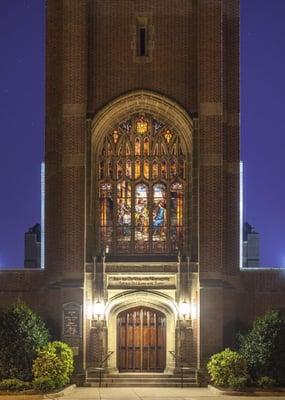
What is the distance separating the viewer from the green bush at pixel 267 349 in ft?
127

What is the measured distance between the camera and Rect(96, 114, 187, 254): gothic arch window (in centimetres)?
4372

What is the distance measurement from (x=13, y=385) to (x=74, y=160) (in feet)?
32.6

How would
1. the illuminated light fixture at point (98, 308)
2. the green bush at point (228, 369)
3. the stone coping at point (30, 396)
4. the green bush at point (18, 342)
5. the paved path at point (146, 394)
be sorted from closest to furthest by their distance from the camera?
1. the stone coping at point (30, 396)
2. the paved path at point (146, 394)
3. the green bush at point (228, 369)
4. the green bush at point (18, 342)
5. the illuminated light fixture at point (98, 308)

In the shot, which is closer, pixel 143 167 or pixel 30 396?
pixel 30 396

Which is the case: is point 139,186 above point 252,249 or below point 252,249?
above

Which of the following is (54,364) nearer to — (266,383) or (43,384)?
(43,384)

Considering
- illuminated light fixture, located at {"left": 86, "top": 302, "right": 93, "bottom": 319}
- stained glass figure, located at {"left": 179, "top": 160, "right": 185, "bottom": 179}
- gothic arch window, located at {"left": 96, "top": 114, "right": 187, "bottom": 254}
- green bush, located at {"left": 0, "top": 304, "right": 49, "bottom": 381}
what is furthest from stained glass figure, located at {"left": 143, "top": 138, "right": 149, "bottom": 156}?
green bush, located at {"left": 0, "top": 304, "right": 49, "bottom": 381}

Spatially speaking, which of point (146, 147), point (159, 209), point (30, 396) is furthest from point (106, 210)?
point (30, 396)

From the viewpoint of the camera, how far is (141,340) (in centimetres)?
4300

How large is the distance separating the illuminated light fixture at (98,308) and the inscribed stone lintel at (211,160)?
6.81m

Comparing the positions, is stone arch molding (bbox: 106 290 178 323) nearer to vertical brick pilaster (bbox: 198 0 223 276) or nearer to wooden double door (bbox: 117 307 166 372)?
wooden double door (bbox: 117 307 166 372)

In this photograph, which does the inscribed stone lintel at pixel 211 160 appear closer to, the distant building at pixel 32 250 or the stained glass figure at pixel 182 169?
the stained glass figure at pixel 182 169

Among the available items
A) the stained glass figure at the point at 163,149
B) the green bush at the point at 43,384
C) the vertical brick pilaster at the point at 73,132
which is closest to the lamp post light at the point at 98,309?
the vertical brick pilaster at the point at 73,132

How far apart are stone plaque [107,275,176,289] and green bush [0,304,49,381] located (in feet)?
13.7
